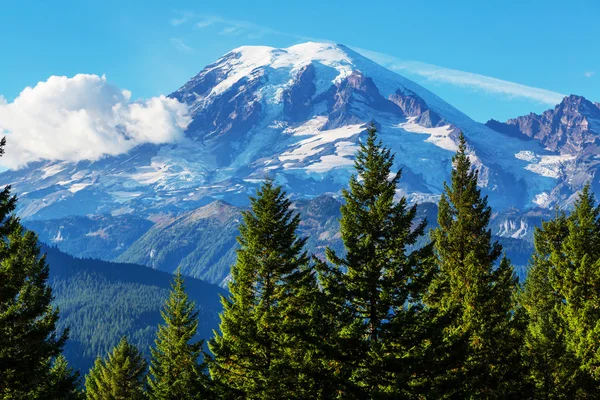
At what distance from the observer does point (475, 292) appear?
34594 mm

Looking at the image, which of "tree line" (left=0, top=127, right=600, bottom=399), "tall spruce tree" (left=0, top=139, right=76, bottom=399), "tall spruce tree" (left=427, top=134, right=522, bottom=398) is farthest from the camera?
"tall spruce tree" (left=427, top=134, right=522, bottom=398)

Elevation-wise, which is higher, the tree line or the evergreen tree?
the tree line

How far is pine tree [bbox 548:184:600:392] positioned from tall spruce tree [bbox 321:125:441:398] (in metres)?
13.5

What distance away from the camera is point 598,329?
116ft

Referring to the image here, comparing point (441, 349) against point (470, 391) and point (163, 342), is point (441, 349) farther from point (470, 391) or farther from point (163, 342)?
point (163, 342)

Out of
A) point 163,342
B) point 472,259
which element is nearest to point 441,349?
point 472,259

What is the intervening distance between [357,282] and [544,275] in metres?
36.3

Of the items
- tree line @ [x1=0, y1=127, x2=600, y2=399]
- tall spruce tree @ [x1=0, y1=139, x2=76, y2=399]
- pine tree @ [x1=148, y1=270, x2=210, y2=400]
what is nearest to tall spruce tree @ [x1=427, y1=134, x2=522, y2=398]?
tree line @ [x1=0, y1=127, x2=600, y2=399]

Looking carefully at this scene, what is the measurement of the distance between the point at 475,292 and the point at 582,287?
10754mm

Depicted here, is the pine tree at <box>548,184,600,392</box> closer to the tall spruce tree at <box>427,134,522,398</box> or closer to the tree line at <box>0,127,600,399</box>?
the tree line at <box>0,127,600,399</box>

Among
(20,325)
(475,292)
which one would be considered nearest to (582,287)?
(475,292)

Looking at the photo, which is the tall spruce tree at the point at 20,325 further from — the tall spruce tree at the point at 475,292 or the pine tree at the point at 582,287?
the pine tree at the point at 582,287

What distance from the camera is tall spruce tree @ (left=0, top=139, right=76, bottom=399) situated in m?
26.3

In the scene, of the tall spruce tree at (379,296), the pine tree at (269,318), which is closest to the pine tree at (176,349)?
the pine tree at (269,318)
